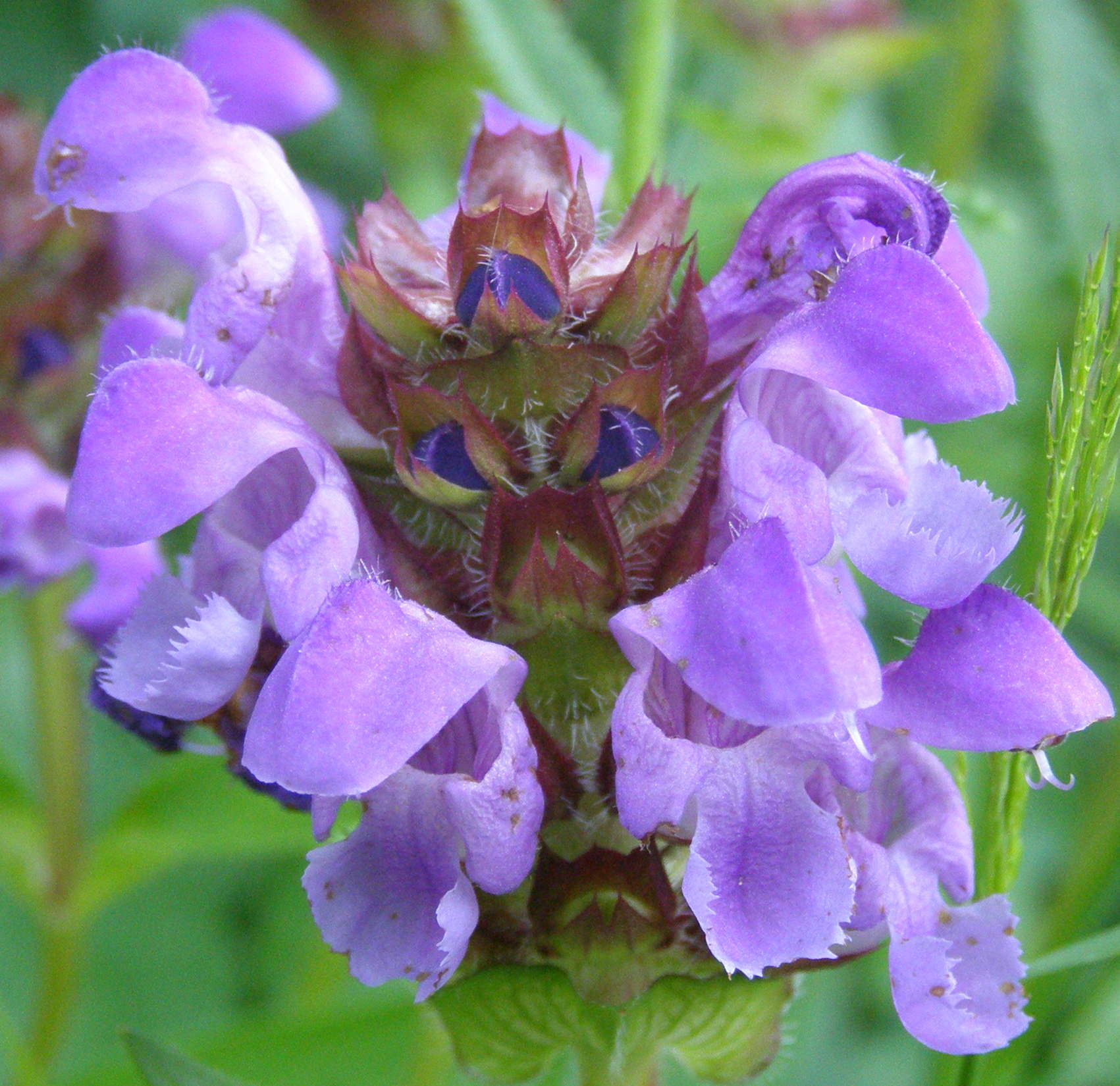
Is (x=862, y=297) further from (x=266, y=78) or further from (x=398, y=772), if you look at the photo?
(x=266, y=78)

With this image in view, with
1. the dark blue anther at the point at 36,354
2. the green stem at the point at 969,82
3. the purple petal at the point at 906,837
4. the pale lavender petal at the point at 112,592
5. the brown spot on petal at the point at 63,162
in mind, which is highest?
the brown spot on petal at the point at 63,162

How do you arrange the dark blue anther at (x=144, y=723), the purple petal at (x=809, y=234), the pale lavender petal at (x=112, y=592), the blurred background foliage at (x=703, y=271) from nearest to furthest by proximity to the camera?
the purple petal at (x=809, y=234) → the dark blue anther at (x=144, y=723) → the pale lavender petal at (x=112, y=592) → the blurred background foliage at (x=703, y=271)

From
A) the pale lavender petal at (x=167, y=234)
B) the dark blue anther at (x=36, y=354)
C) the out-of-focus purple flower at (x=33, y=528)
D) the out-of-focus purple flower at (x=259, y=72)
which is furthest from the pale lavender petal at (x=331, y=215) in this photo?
the out-of-focus purple flower at (x=33, y=528)

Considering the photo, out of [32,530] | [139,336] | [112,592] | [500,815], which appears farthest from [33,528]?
[500,815]

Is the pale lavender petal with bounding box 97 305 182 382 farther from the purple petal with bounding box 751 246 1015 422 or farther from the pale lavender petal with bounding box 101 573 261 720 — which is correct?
the purple petal with bounding box 751 246 1015 422

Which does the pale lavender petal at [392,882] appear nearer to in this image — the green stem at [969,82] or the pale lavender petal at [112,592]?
the pale lavender petal at [112,592]

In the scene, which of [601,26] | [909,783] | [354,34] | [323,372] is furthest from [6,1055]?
[601,26]

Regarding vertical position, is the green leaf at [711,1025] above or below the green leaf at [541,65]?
below

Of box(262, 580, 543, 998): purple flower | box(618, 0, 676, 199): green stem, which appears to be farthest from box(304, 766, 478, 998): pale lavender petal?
box(618, 0, 676, 199): green stem
